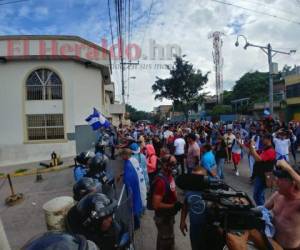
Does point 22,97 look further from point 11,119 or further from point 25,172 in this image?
point 25,172

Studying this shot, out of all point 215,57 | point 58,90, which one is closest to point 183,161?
point 58,90

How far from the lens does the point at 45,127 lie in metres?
20.4

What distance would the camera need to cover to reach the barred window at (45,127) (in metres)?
20.2

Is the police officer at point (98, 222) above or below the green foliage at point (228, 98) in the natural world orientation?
below

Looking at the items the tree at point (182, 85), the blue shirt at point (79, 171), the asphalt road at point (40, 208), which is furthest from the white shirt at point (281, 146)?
the tree at point (182, 85)

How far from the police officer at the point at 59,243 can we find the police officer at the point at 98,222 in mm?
588

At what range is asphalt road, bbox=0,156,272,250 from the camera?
592cm

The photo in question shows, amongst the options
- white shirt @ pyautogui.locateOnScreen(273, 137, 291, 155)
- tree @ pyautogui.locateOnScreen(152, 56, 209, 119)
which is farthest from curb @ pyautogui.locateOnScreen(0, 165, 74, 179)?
tree @ pyautogui.locateOnScreen(152, 56, 209, 119)


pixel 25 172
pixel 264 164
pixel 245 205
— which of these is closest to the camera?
pixel 245 205

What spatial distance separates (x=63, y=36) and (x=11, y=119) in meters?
5.67

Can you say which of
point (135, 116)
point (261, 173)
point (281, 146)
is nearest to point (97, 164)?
point (261, 173)

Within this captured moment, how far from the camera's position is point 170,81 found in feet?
150

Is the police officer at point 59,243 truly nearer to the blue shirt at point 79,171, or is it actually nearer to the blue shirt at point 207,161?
the blue shirt at point 79,171

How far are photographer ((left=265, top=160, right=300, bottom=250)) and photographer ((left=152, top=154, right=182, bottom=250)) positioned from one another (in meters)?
1.43
